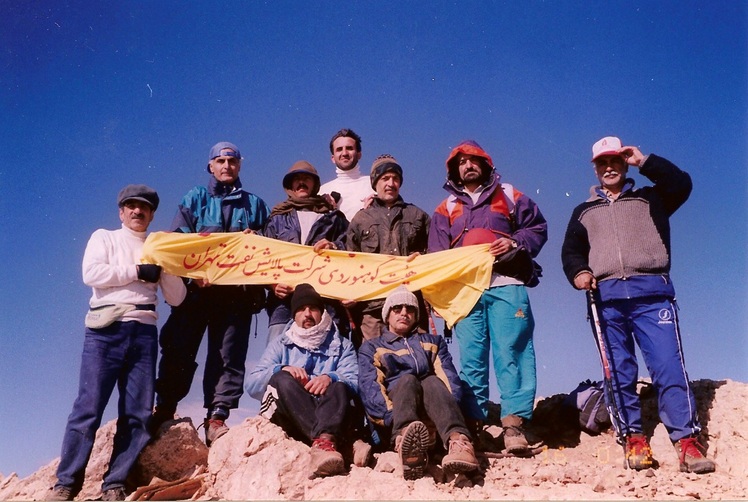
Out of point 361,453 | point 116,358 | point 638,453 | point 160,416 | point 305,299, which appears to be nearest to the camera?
point 361,453

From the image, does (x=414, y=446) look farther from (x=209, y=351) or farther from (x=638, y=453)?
(x=209, y=351)

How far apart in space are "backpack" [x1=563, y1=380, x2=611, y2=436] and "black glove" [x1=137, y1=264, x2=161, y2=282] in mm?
5053

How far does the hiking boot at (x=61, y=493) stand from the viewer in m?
6.15

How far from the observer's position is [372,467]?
6.37 meters

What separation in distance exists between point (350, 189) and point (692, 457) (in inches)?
208

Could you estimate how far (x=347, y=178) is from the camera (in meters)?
9.23

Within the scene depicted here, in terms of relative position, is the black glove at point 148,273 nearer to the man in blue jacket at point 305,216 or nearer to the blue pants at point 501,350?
the man in blue jacket at point 305,216

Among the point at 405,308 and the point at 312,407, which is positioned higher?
the point at 405,308

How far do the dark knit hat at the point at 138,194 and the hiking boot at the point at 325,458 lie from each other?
11.1 ft

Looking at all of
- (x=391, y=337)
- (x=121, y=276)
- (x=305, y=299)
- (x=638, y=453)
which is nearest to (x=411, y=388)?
(x=391, y=337)

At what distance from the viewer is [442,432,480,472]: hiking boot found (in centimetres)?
550

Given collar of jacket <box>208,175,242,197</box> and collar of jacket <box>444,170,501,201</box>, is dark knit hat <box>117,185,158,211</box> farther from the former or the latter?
collar of jacket <box>444,170,501,201</box>

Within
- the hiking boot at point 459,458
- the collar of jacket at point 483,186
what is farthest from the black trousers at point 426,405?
the collar of jacket at point 483,186

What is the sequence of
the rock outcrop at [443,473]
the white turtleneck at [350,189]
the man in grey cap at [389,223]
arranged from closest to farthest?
the rock outcrop at [443,473] → the man in grey cap at [389,223] → the white turtleneck at [350,189]
